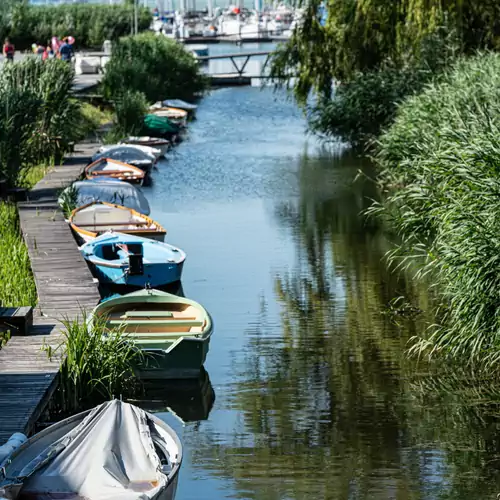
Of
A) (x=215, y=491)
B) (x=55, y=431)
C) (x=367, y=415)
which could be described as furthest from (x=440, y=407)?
(x=55, y=431)

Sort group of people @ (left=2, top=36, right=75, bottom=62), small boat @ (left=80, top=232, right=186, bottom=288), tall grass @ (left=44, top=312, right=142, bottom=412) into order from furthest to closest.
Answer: group of people @ (left=2, top=36, right=75, bottom=62) < small boat @ (left=80, top=232, right=186, bottom=288) < tall grass @ (left=44, top=312, right=142, bottom=412)

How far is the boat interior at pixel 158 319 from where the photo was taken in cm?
1417

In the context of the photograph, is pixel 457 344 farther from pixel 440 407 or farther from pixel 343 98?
pixel 343 98

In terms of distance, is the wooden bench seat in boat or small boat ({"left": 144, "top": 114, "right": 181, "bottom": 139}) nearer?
the wooden bench seat in boat

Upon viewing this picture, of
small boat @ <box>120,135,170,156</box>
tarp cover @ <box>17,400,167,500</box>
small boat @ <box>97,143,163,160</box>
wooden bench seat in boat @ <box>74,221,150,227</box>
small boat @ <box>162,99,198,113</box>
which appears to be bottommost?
small boat @ <box>162,99,198,113</box>

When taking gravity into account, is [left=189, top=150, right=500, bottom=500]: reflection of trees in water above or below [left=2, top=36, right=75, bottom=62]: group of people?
above

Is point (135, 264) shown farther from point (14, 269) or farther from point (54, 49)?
point (54, 49)

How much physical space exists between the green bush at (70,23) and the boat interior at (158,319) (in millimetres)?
51611

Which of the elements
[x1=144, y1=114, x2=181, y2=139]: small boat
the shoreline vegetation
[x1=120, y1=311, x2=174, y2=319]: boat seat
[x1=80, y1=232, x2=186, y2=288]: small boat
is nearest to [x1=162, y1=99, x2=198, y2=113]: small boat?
[x1=144, y1=114, x2=181, y2=139]: small boat

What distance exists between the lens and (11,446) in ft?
30.7

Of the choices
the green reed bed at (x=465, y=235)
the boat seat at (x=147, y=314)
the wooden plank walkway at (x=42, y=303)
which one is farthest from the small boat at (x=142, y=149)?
the boat seat at (x=147, y=314)

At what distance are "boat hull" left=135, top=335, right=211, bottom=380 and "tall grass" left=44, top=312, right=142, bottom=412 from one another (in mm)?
170

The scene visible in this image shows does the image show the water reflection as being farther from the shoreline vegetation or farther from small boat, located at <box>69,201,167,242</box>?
small boat, located at <box>69,201,167,242</box>

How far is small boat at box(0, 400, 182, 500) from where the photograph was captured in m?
8.82
